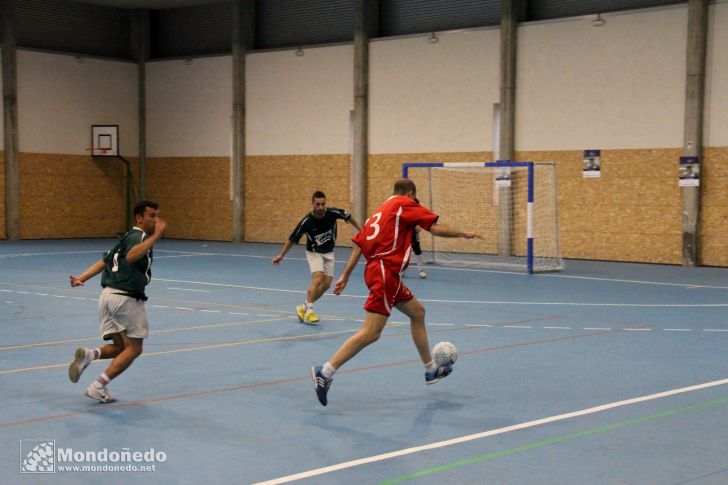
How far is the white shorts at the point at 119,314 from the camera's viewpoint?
905 centimetres

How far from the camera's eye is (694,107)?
25.0 m

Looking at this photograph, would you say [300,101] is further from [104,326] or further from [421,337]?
[104,326]

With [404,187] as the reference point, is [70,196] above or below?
below

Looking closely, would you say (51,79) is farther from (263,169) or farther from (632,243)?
(632,243)

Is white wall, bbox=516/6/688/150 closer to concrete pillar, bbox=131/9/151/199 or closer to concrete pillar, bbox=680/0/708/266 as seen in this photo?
concrete pillar, bbox=680/0/708/266

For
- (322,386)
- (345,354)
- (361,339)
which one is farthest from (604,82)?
(322,386)

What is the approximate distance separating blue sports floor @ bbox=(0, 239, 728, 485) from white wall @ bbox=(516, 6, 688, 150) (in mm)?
9019

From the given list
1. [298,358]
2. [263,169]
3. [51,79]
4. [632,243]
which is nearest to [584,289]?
[632,243]

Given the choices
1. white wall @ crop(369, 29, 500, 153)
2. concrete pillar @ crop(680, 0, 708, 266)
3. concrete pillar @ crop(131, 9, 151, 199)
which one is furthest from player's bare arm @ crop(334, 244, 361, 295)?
concrete pillar @ crop(131, 9, 151, 199)

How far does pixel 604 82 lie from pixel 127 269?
20.1 meters

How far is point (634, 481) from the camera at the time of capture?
6.59 m

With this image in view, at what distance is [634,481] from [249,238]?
29.3 metres

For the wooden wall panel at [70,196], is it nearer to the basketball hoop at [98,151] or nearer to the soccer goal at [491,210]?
the basketball hoop at [98,151]

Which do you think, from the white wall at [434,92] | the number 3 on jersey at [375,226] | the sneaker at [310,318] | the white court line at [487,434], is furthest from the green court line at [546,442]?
the white wall at [434,92]
